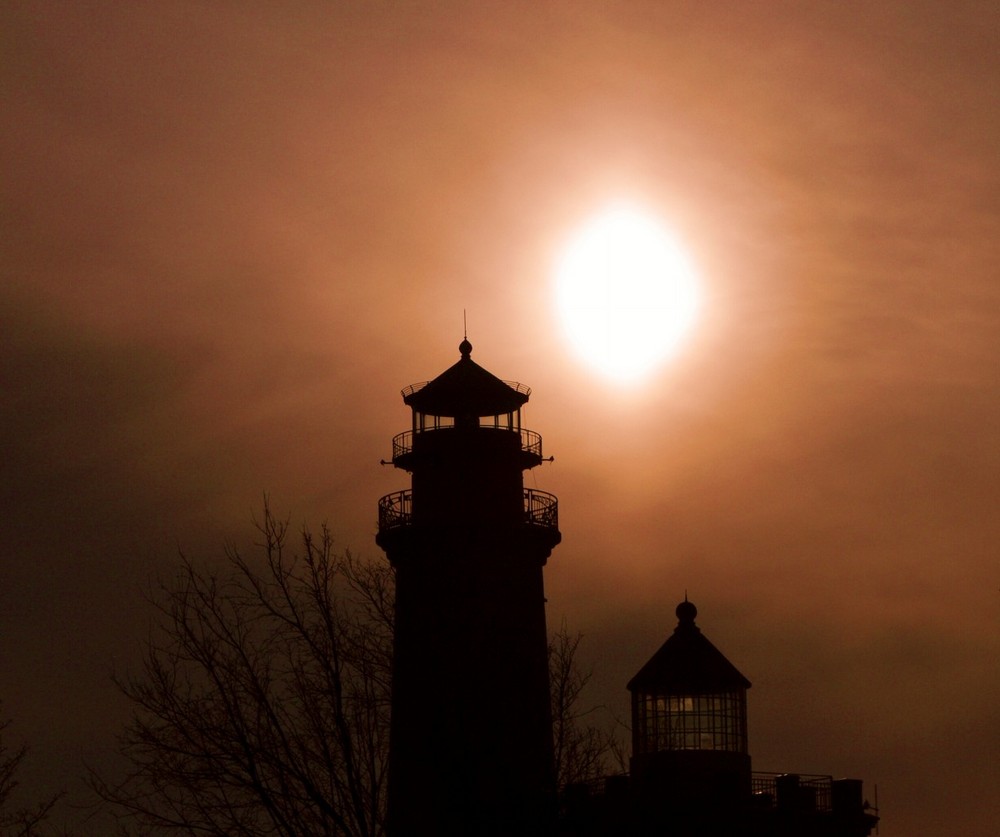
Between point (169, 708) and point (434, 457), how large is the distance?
1482cm

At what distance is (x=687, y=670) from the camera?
42.5 meters

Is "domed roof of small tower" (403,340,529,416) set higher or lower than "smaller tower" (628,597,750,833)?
higher

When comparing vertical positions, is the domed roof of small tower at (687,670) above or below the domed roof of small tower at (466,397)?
below

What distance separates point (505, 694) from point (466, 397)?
7276 mm

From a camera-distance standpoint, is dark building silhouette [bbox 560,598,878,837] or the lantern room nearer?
dark building silhouette [bbox 560,598,878,837]

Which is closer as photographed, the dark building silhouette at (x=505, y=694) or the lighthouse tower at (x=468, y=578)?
the dark building silhouette at (x=505, y=694)

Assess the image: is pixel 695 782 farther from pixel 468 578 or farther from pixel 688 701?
pixel 468 578

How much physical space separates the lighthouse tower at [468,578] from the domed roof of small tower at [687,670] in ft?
7.85

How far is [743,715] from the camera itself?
42562mm

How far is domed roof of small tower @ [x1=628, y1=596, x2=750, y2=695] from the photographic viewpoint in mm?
42438

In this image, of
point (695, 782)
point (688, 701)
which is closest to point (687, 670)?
point (688, 701)

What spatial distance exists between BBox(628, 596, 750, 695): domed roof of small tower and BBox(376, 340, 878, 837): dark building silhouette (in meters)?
0.03

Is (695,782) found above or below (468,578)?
below

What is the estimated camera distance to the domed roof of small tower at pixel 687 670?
139 ft
